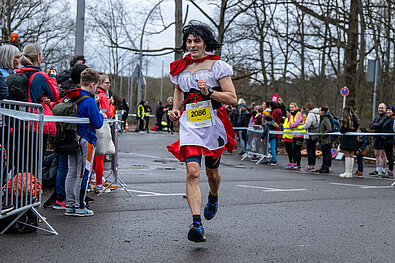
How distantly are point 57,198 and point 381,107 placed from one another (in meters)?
9.91

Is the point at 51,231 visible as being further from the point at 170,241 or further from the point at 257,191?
the point at 257,191

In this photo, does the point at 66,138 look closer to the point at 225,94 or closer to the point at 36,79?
the point at 36,79

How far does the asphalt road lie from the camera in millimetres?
4688

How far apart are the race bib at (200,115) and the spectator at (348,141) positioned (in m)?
9.13

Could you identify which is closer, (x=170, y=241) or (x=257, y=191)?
(x=170, y=241)

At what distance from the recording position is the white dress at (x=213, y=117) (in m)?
5.39

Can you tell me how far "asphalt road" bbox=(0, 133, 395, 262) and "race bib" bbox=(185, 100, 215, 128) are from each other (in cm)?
110

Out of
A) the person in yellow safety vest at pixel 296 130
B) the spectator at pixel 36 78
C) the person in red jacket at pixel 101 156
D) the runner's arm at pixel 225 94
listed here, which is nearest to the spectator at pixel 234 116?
the person in yellow safety vest at pixel 296 130

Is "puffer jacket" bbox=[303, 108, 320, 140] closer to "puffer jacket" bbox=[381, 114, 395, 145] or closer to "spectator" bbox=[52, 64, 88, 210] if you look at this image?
"puffer jacket" bbox=[381, 114, 395, 145]

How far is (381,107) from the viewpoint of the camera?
1443 cm

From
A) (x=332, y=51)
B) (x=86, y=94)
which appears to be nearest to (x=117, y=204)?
(x=86, y=94)

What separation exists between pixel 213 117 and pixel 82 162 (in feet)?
6.53

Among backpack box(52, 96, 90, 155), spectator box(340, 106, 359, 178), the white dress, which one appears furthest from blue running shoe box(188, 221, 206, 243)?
spectator box(340, 106, 359, 178)

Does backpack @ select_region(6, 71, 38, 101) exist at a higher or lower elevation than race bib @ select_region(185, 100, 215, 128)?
higher
